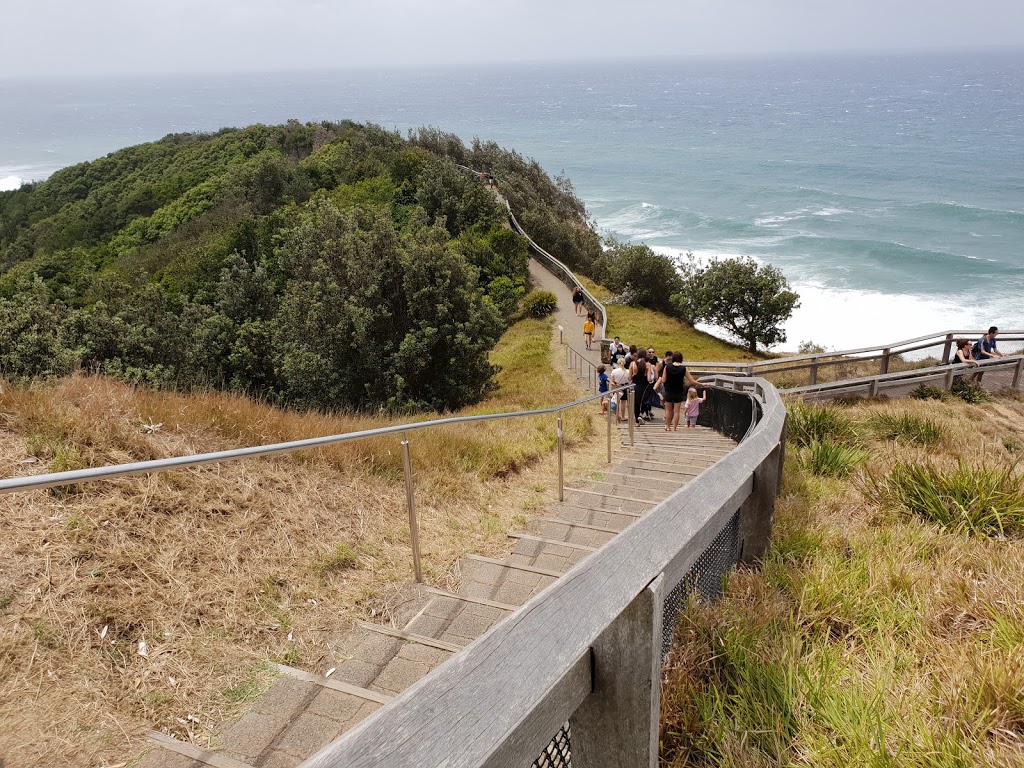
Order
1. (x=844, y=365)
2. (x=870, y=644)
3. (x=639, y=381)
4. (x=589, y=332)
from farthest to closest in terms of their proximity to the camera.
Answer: (x=589, y=332)
(x=844, y=365)
(x=639, y=381)
(x=870, y=644)

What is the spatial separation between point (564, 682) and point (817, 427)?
26.0 ft

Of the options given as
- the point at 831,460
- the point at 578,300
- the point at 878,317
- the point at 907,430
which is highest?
the point at 831,460

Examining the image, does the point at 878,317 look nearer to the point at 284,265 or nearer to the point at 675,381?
the point at 284,265

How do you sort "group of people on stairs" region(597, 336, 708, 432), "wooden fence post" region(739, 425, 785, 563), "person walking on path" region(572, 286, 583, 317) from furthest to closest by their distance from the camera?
"person walking on path" region(572, 286, 583, 317) → "group of people on stairs" region(597, 336, 708, 432) → "wooden fence post" region(739, 425, 785, 563)

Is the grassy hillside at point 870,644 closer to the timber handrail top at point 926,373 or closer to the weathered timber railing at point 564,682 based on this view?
the weathered timber railing at point 564,682

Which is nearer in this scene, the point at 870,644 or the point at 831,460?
the point at 870,644

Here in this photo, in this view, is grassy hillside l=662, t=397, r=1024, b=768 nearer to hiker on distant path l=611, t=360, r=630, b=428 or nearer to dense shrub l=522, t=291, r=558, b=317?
hiker on distant path l=611, t=360, r=630, b=428

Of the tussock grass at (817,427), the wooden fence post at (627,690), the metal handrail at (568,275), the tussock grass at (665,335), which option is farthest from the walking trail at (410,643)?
the tussock grass at (665,335)

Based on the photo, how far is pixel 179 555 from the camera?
3.89 metres

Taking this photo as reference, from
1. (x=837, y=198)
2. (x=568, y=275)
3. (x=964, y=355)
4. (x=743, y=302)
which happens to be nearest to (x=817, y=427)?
(x=964, y=355)

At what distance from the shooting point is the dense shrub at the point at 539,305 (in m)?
34.5

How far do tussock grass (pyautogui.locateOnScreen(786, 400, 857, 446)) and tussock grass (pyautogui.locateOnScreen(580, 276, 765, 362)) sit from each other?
21079 millimetres

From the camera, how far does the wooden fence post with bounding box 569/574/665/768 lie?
4.58 feet

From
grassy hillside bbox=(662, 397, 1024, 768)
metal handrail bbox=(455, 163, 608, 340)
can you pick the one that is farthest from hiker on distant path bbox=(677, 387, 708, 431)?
metal handrail bbox=(455, 163, 608, 340)
